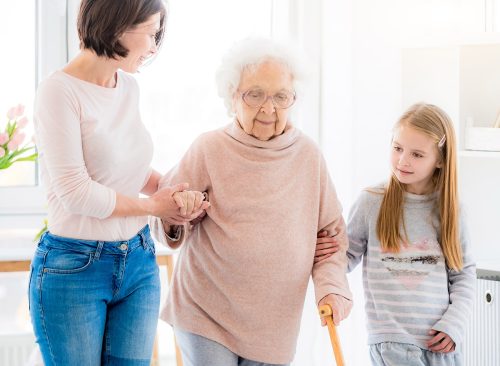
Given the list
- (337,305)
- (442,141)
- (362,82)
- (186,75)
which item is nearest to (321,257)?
(337,305)

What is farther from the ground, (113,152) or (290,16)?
(290,16)

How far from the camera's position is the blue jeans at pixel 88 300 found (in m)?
1.50

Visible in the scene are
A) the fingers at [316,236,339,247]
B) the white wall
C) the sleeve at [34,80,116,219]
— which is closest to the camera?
the sleeve at [34,80,116,219]

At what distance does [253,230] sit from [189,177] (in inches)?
9.1

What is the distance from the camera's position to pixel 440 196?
6.45 ft

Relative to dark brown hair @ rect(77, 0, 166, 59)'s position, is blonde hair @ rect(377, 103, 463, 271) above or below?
below

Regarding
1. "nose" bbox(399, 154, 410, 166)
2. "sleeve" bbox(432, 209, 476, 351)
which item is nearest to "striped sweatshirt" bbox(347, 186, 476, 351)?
"sleeve" bbox(432, 209, 476, 351)

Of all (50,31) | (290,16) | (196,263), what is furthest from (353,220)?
(50,31)

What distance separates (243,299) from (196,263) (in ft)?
0.54

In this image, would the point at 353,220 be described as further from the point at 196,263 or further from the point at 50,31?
the point at 50,31

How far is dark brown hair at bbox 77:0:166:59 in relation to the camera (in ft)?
4.92

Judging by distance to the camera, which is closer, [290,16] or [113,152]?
[113,152]

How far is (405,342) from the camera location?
1.88 metres

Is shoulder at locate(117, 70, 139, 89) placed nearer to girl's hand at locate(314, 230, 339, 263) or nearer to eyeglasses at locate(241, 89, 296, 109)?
eyeglasses at locate(241, 89, 296, 109)
